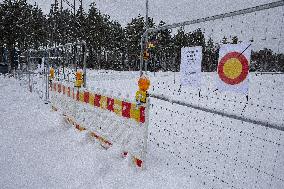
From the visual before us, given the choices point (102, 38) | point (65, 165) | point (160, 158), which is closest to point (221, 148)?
point (160, 158)

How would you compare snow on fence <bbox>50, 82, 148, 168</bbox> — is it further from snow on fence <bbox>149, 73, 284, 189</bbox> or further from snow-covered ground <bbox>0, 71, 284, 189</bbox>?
snow on fence <bbox>149, 73, 284, 189</bbox>

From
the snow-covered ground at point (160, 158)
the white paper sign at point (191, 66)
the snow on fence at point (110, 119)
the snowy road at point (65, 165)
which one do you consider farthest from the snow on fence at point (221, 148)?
the snowy road at point (65, 165)

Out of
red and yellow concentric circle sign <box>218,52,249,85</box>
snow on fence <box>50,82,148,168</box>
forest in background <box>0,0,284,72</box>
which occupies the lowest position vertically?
snow on fence <box>50,82,148,168</box>

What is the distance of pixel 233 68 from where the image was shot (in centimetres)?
353

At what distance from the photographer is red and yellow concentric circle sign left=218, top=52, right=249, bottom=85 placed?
3326 mm

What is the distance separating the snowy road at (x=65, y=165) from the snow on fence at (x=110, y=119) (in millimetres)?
242

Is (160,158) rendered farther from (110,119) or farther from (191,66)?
(191,66)

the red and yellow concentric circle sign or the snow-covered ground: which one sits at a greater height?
the red and yellow concentric circle sign

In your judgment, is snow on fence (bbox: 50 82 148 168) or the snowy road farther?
snow on fence (bbox: 50 82 148 168)

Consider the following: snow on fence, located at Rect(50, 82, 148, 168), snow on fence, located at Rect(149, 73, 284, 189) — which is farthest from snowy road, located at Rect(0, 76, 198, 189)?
snow on fence, located at Rect(149, 73, 284, 189)

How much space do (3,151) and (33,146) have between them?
2.05 ft

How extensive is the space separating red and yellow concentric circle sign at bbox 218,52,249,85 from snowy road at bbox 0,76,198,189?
66.1 inches

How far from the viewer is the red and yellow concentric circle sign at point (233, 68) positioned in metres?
3.33

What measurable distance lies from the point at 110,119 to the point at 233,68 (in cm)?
277
